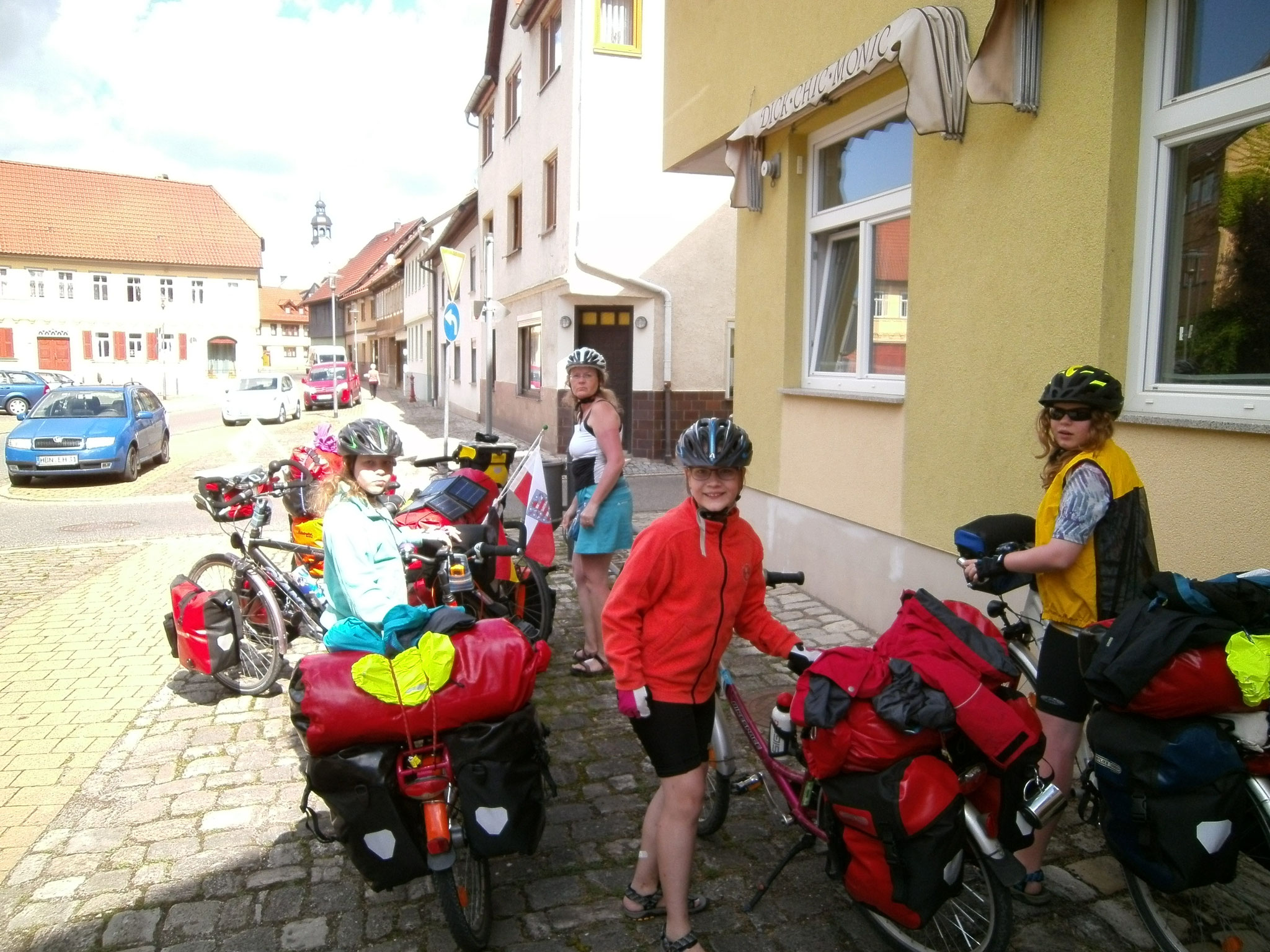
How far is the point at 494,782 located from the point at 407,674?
418mm

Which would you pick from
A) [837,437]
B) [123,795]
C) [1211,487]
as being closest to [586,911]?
[123,795]

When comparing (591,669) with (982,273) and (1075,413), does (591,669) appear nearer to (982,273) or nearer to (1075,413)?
(982,273)

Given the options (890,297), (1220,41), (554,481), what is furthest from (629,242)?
(1220,41)

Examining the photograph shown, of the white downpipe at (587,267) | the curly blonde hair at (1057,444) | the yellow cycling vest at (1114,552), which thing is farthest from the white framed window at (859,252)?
the white downpipe at (587,267)

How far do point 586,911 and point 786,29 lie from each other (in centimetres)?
614

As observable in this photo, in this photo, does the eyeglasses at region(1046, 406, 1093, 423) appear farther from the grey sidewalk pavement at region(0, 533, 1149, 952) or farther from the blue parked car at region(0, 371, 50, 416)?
the blue parked car at region(0, 371, 50, 416)

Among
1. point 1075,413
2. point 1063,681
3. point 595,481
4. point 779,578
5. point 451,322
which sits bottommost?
point 1063,681

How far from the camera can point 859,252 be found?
6781mm

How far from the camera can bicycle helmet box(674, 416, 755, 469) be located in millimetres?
2932

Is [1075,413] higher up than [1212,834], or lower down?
higher up

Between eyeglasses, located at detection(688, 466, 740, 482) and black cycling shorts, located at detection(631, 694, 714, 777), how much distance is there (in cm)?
69

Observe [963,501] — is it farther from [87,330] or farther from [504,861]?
[87,330]

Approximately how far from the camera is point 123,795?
4.25 meters

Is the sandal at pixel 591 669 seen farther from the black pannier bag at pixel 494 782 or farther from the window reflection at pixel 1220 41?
the window reflection at pixel 1220 41
